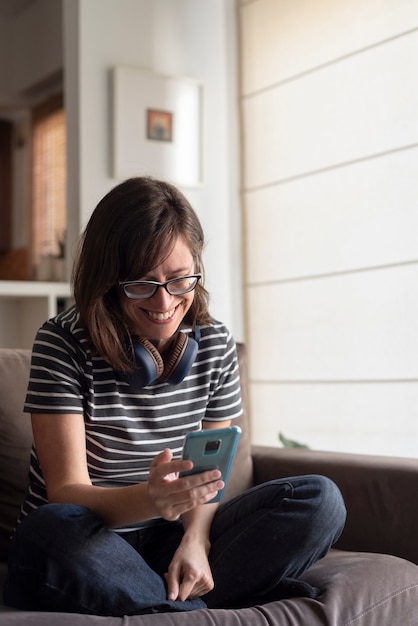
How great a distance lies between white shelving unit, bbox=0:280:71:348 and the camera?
11.0 feet

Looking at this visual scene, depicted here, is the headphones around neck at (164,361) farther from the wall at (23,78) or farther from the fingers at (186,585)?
the wall at (23,78)

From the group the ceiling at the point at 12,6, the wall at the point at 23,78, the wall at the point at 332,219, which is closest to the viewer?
the wall at the point at 332,219

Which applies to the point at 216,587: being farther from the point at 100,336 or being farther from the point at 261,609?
the point at 100,336

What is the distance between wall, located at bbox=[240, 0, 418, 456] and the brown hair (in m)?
1.49

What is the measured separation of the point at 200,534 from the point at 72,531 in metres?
0.29

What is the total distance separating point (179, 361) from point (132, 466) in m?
0.21

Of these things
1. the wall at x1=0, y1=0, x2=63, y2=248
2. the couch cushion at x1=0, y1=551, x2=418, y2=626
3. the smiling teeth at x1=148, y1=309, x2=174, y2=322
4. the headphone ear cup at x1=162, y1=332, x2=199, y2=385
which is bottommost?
the couch cushion at x1=0, y1=551, x2=418, y2=626

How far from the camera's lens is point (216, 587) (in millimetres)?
1586

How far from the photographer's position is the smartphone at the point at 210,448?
53.4 inches

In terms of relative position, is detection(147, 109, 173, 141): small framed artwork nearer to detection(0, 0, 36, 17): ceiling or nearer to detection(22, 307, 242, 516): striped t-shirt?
detection(22, 307, 242, 516): striped t-shirt

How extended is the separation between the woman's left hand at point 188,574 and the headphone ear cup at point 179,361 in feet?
0.98

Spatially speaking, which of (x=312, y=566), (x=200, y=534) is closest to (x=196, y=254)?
(x=200, y=534)

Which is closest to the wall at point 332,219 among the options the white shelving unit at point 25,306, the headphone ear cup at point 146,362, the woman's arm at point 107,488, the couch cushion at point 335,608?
the white shelving unit at point 25,306

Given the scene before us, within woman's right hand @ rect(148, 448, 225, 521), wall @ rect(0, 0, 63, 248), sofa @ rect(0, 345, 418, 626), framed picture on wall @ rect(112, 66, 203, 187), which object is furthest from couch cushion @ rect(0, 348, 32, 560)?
wall @ rect(0, 0, 63, 248)
